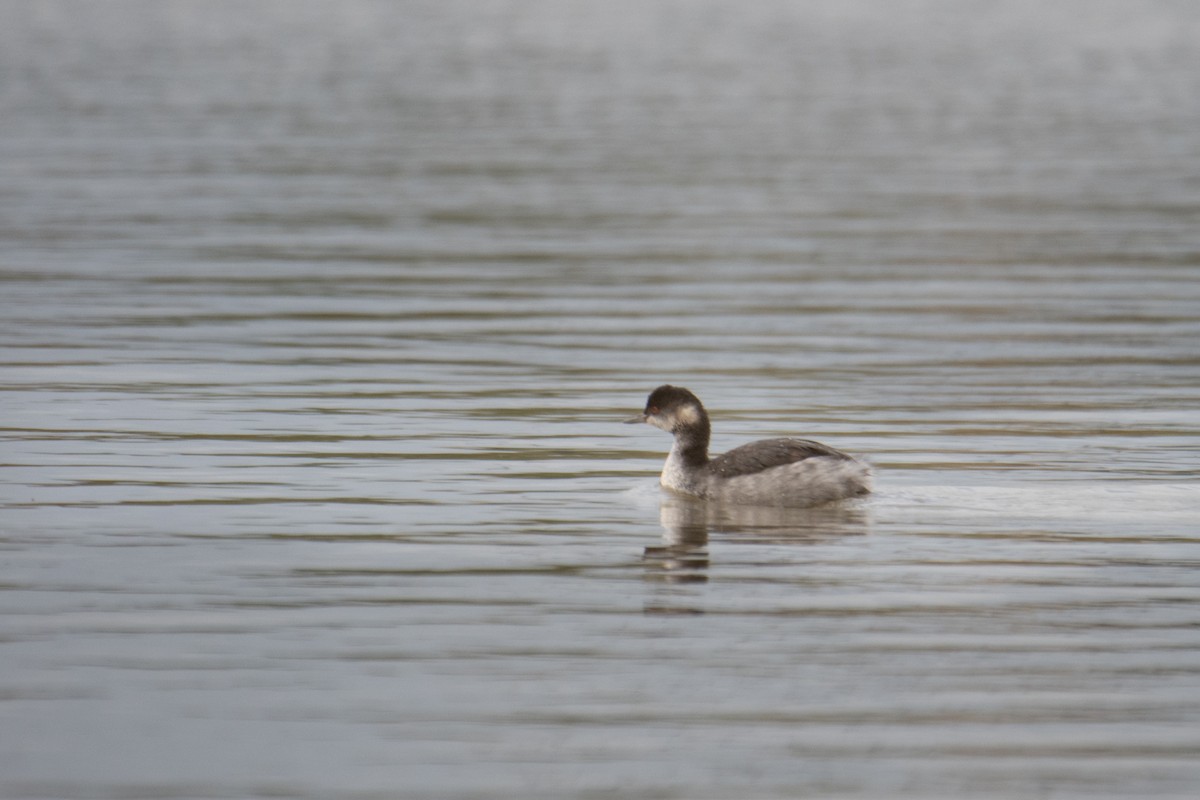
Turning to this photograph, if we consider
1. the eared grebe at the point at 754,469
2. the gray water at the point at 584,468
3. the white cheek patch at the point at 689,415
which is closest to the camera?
the gray water at the point at 584,468

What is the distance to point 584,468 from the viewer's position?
1390 cm

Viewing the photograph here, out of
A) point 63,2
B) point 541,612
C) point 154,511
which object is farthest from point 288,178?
point 63,2

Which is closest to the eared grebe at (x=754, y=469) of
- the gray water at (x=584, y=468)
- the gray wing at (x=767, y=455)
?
the gray wing at (x=767, y=455)

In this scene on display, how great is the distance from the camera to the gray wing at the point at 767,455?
12.8 m

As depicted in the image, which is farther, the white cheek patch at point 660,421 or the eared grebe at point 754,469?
the white cheek patch at point 660,421

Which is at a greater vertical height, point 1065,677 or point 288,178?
point 288,178

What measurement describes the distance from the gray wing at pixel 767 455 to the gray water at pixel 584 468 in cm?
29

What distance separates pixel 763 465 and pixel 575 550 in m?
1.72

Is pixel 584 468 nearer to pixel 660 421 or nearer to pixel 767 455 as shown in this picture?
pixel 660 421

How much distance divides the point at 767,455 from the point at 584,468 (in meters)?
1.43

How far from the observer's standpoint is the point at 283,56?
195ft

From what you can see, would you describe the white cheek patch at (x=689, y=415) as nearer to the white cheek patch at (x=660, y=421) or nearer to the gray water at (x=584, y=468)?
the white cheek patch at (x=660, y=421)

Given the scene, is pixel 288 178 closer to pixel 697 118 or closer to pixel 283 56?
pixel 697 118

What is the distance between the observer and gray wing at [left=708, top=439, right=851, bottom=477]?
12.8m
